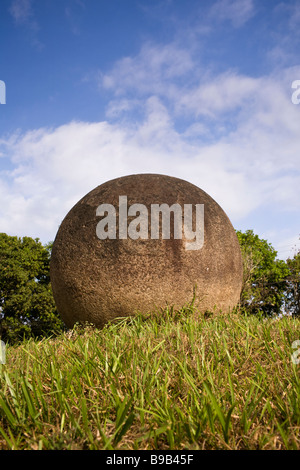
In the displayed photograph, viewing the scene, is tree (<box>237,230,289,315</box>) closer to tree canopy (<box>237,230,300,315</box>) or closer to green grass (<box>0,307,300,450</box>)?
tree canopy (<box>237,230,300,315</box>)

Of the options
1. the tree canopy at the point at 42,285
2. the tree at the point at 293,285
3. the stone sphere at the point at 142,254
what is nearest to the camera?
the stone sphere at the point at 142,254

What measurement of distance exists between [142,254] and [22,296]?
13.8m

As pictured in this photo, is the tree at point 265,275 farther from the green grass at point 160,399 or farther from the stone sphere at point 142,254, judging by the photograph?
the green grass at point 160,399

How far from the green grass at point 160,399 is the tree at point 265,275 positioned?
583 inches

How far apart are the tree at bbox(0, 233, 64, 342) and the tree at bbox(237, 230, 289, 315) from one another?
978 cm

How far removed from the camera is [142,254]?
17.1 feet

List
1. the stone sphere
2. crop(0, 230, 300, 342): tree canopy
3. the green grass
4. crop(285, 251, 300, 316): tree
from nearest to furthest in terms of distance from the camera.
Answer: the green grass
the stone sphere
crop(0, 230, 300, 342): tree canopy
crop(285, 251, 300, 316): tree

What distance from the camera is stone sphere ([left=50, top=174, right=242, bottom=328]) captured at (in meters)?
5.20

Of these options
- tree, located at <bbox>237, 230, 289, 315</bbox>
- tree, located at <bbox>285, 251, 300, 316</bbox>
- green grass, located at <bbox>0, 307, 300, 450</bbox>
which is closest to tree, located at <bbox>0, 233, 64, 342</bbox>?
tree, located at <bbox>237, 230, 289, 315</bbox>

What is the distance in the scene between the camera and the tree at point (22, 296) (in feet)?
56.6

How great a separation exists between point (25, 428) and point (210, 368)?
1.49 meters

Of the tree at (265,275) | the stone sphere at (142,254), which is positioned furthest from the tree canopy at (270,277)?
the stone sphere at (142,254)

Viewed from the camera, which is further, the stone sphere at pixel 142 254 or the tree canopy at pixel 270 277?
the tree canopy at pixel 270 277
